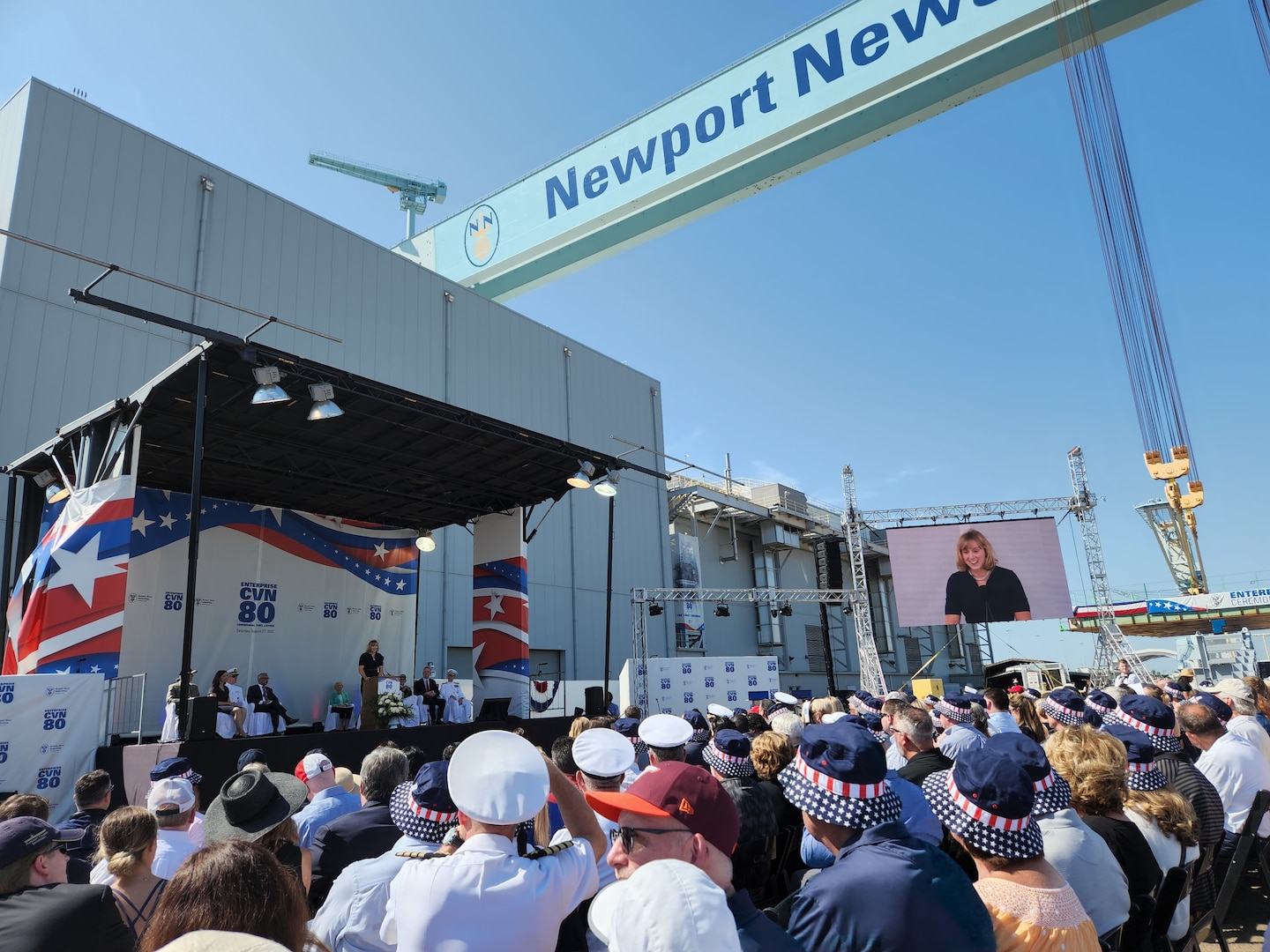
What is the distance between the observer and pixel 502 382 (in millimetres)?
19812

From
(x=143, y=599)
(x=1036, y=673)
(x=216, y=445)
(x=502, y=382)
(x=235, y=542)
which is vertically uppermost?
(x=502, y=382)

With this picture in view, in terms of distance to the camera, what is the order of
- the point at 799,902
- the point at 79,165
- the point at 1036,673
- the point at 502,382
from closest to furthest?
the point at 799,902, the point at 79,165, the point at 502,382, the point at 1036,673

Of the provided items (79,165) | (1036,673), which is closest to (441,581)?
(79,165)

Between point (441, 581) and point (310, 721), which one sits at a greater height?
point (441, 581)

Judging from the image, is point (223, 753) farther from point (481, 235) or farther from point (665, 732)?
point (481, 235)

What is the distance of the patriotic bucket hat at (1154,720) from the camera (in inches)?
184

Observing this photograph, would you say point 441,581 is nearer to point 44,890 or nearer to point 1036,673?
point 44,890

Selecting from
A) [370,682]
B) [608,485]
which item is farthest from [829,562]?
[370,682]

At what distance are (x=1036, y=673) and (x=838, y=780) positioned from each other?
25.5 meters

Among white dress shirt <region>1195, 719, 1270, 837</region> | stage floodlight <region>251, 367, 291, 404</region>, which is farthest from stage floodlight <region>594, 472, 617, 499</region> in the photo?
white dress shirt <region>1195, 719, 1270, 837</region>

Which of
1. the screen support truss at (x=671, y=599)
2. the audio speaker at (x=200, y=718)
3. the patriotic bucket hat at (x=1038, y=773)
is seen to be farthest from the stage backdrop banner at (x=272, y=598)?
the patriotic bucket hat at (x=1038, y=773)

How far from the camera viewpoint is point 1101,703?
21.4 ft

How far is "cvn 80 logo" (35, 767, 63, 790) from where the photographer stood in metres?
8.32

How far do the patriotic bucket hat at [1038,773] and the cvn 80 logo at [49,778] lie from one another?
31.0 ft
